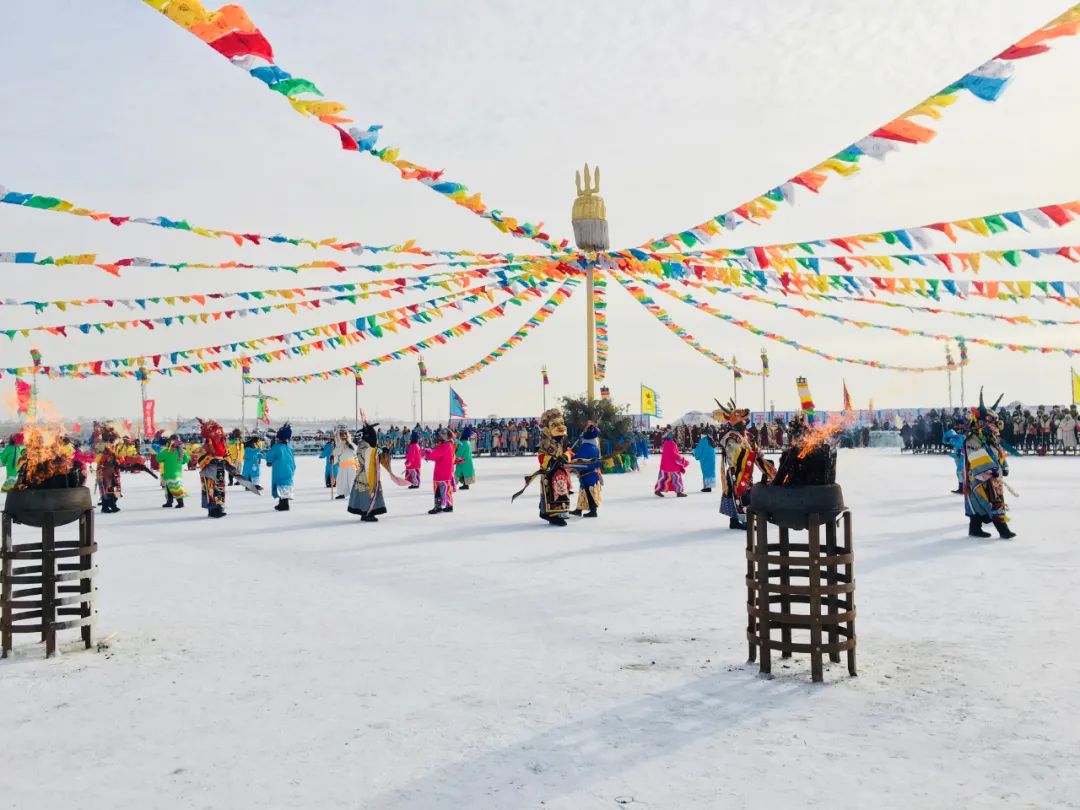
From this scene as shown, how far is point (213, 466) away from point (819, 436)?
11969 mm

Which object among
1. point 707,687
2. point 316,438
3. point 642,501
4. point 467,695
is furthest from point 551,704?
point 316,438

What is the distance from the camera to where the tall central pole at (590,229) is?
2230 cm

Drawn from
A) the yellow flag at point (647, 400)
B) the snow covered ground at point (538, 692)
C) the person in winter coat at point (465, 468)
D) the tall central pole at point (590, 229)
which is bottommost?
the snow covered ground at point (538, 692)

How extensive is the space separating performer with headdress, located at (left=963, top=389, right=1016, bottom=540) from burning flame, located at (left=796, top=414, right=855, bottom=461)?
6060 mm

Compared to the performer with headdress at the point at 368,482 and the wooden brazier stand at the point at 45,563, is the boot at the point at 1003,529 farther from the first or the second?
the wooden brazier stand at the point at 45,563

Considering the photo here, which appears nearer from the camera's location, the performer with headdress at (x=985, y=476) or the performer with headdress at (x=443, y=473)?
the performer with headdress at (x=985, y=476)

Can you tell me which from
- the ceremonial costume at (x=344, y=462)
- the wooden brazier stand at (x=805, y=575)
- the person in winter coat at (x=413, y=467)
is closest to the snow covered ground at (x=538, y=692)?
the wooden brazier stand at (x=805, y=575)

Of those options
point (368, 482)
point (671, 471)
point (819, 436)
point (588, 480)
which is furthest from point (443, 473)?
point (819, 436)

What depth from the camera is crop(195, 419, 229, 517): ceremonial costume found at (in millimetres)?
14414

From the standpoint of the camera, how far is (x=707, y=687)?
475 centimetres

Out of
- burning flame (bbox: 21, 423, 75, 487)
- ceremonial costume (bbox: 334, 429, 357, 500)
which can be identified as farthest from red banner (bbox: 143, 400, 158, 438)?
burning flame (bbox: 21, 423, 75, 487)

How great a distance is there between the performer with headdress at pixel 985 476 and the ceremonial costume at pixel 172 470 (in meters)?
13.6

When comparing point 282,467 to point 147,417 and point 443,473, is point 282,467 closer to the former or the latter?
point 443,473

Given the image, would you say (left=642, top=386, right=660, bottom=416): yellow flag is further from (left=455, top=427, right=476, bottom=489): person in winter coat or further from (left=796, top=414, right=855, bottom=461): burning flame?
(left=796, top=414, right=855, bottom=461): burning flame
